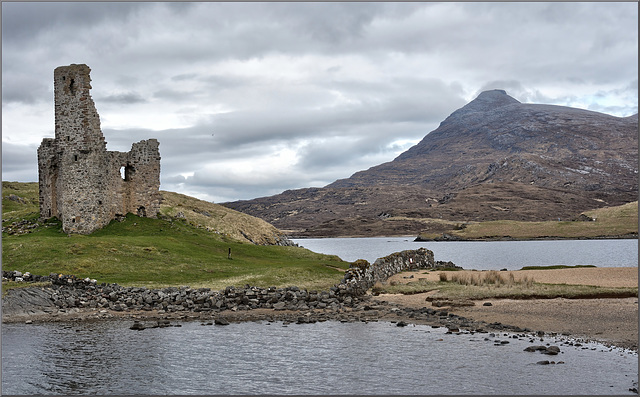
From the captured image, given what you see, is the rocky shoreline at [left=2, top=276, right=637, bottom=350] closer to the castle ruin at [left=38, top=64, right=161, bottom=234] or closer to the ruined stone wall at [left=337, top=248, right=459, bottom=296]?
the ruined stone wall at [left=337, top=248, right=459, bottom=296]

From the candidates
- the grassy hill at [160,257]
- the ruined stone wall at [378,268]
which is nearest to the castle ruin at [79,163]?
the grassy hill at [160,257]

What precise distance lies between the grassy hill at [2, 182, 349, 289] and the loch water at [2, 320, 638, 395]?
36.0ft

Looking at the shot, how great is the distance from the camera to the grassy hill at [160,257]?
36.1 meters

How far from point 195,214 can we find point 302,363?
4663 centimetres

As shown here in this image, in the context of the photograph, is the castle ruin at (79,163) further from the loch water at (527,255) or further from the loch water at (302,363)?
the loch water at (527,255)

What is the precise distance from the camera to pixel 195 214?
64.1 m

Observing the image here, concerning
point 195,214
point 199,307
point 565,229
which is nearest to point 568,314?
point 199,307

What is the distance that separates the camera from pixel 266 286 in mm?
35000

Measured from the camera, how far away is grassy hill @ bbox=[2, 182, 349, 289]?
118 feet

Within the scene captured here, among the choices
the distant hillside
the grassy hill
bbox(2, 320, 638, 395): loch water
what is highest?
the distant hillside

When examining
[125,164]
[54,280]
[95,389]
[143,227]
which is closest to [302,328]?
[95,389]

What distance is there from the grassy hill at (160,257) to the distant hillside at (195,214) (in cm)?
69

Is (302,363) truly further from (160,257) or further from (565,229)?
(565,229)

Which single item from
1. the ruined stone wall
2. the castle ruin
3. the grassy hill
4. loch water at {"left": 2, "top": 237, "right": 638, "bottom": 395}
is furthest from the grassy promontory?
loch water at {"left": 2, "top": 237, "right": 638, "bottom": 395}
